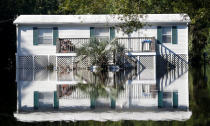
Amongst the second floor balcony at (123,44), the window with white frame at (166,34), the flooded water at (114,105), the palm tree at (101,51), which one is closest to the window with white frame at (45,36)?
the second floor balcony at (123,44)

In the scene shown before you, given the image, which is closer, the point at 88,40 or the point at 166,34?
the point at 88,40

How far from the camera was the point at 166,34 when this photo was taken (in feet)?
93.7

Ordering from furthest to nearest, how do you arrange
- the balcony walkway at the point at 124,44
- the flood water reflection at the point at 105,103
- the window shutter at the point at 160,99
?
the balcony walkway at the point at 124,44
the window shutter at the point at 160,99
the flood water reflection at the point at 105,103

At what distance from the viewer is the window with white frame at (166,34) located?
93.6 ft

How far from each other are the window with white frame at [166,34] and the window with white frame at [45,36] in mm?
6834

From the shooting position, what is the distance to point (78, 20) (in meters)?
28.3

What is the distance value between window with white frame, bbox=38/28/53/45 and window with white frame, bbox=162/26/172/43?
6.83m

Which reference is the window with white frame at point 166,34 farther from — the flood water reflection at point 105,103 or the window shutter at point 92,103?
the window shutter at point 92,103

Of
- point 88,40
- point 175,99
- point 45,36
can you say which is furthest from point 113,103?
point 45,36

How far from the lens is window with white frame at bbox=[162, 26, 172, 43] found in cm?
2852

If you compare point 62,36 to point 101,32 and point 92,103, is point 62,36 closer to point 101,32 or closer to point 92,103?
point 101,32

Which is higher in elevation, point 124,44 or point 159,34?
point 159,34

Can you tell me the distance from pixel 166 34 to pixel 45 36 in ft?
24.2

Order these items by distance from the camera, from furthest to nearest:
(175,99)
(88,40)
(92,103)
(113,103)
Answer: (88,40) → (175,99) → (92,103) → (113,103)
